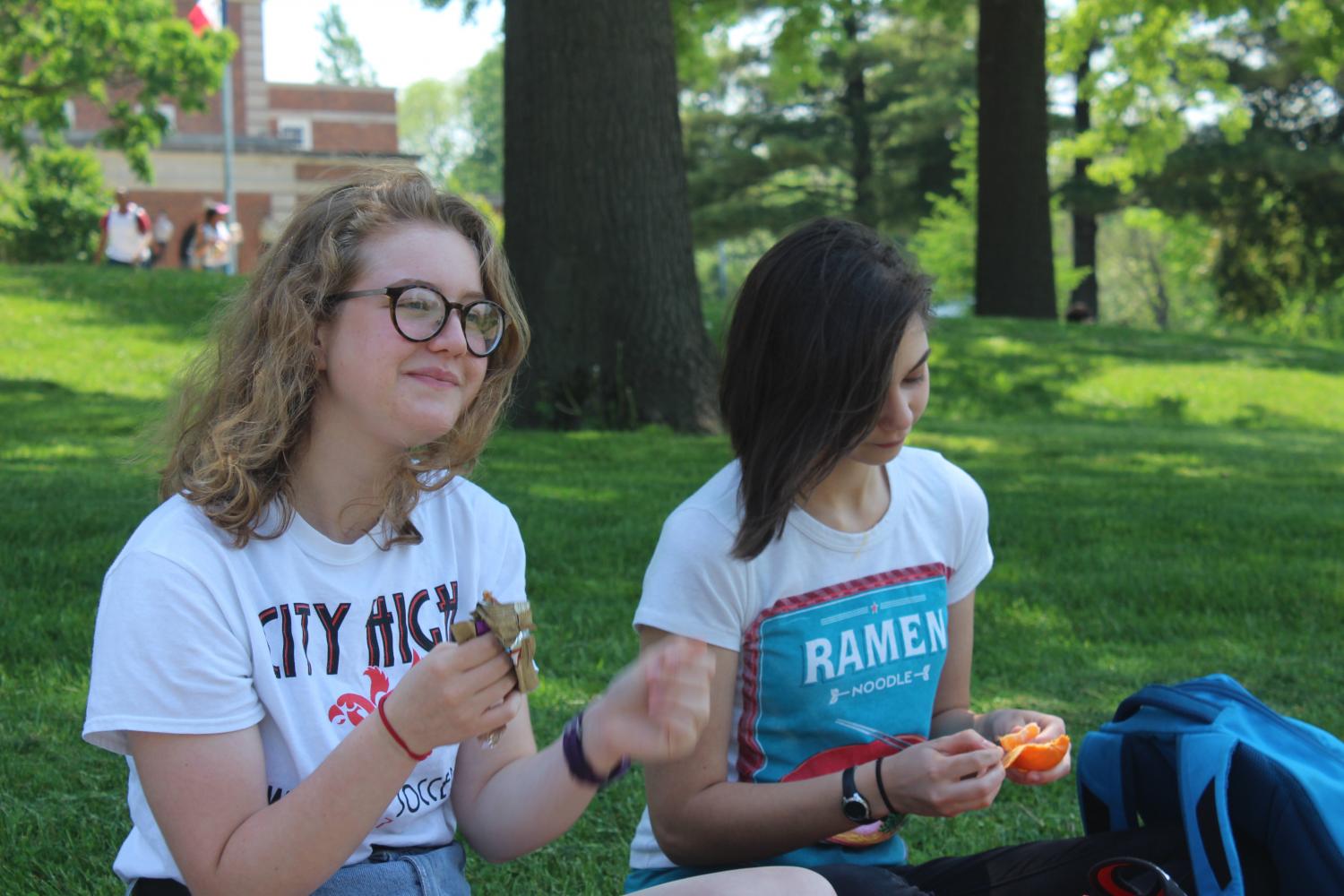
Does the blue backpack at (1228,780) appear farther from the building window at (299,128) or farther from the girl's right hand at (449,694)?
the building window at (299,128)

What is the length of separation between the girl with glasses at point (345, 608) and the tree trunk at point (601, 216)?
256 inches

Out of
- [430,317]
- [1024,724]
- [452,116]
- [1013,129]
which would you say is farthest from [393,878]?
[452,116]

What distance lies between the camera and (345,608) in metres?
1.98

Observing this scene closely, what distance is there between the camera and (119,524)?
548 cm

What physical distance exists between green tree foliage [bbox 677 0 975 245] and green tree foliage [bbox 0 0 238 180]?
520 inches

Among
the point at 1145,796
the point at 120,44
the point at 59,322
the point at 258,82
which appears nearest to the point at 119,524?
the point at 1145,796

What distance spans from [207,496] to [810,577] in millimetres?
981

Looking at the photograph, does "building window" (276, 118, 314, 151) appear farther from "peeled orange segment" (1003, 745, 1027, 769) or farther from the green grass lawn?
"peeled orange segment" (1003, 745, 1027, 769)

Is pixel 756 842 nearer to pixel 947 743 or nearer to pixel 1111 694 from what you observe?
pixel 947 743

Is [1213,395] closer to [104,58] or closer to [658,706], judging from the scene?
[658,706]

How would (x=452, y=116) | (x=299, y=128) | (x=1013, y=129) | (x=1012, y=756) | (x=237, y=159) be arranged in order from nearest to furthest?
(x=1012, y=756) → (x=1013, y=129) → (x=237, y=159) → (x=299, y=128) → (x=452, y=116)

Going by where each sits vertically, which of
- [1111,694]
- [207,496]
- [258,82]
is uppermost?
[258,82]

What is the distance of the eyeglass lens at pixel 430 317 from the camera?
2.00 m

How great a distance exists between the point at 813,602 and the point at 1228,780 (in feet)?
2.45
